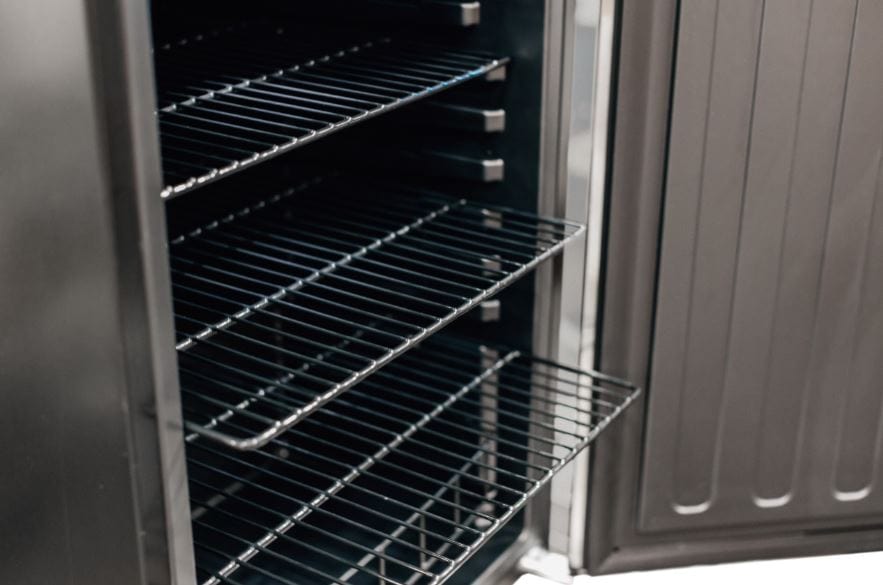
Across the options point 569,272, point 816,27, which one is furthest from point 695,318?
point 816,27

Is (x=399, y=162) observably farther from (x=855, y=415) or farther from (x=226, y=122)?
(x=855, y=415)

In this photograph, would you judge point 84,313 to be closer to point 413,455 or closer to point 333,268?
point 333,268

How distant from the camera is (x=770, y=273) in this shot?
5.50ft

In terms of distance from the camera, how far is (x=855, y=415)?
1.79 m

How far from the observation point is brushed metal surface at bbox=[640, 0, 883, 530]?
1551mm

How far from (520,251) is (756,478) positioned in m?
0.51

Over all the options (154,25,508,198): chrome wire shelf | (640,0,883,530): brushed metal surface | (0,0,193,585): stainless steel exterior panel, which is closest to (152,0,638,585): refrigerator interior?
(154,25,508,198): chrome wire shelf

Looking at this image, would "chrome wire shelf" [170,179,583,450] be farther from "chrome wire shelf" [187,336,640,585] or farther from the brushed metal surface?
the brushed metal surface

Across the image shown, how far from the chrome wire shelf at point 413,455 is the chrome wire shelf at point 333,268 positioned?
0.07 metres

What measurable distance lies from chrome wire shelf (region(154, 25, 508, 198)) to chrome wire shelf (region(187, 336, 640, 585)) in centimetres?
43

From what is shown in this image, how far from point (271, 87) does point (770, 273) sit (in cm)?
72

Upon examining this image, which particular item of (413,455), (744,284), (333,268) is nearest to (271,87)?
(333,268)

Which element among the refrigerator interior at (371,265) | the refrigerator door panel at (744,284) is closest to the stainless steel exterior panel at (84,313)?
the refrigerator interior at (371,265)

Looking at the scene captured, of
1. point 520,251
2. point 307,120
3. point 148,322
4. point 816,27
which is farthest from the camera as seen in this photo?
point 520,251
